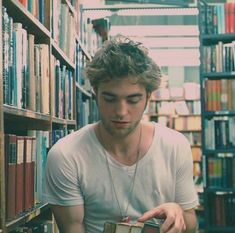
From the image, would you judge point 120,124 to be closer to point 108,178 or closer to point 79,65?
point 108,178

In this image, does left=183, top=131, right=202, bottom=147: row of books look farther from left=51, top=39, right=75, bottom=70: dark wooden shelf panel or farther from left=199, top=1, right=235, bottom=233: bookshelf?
left=51, top=39, right=75, bottom=70: dark wooden shelf panel

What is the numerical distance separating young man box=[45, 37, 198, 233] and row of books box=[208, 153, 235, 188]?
2660 mm

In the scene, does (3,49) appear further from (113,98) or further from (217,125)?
(217,125)

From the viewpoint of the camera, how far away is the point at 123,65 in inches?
56.3

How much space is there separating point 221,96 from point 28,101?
280 cm

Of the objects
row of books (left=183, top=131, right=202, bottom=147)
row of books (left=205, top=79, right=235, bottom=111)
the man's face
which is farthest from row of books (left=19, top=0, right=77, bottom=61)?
row of books (left=183, top=131, right=202, bottom=147)

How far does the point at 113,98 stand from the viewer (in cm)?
144

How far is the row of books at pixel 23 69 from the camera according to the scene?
1.38 meters

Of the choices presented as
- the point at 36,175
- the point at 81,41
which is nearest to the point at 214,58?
the point at 81,41

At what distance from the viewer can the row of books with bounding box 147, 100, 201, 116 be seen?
837cm

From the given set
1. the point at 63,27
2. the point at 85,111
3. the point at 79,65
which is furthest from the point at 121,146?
the point at 85,111

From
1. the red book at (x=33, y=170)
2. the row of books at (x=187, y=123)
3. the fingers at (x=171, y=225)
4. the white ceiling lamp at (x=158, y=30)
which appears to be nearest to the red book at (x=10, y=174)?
the red book at (x=33, y=170)

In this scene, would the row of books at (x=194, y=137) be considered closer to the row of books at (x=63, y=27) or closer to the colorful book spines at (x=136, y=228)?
the row of books at (x=63, y=27)

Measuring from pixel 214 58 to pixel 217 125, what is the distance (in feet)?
2.00
